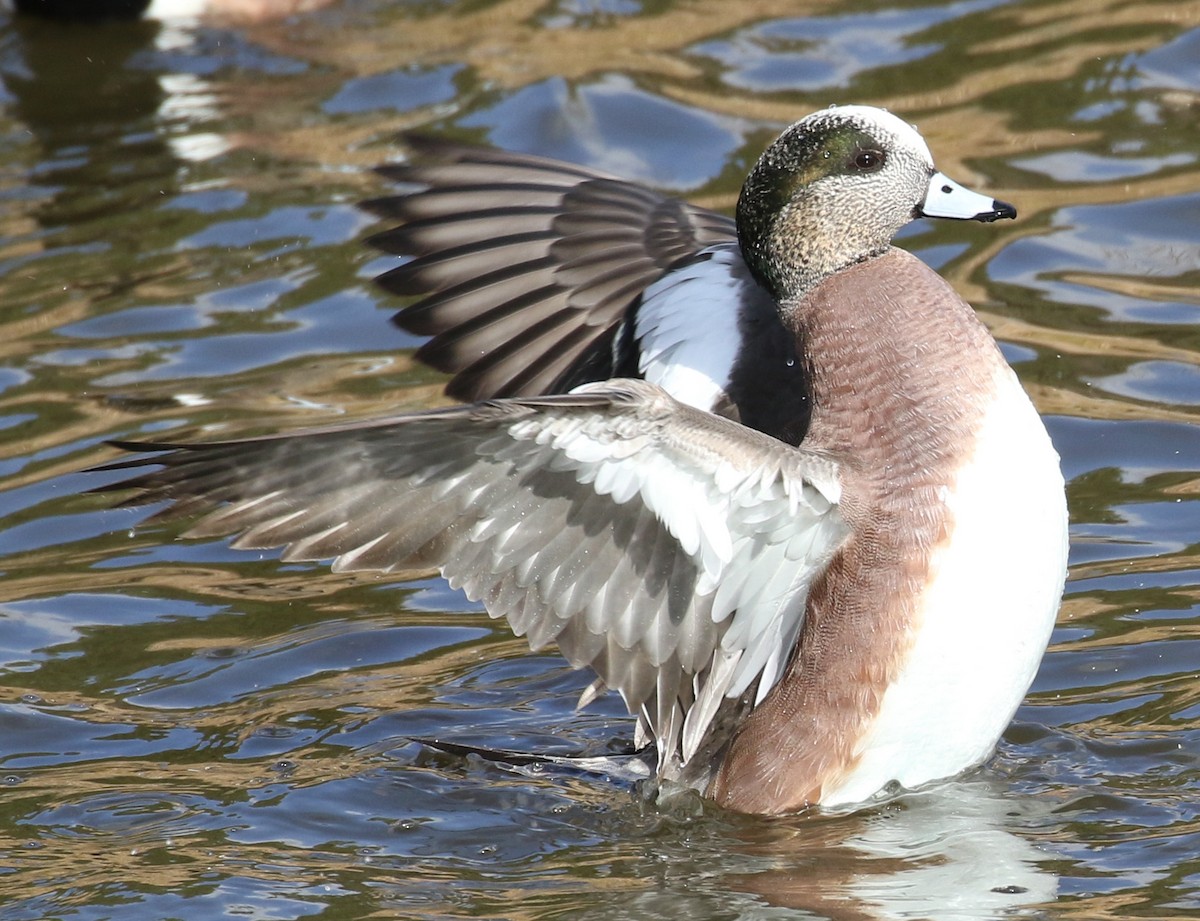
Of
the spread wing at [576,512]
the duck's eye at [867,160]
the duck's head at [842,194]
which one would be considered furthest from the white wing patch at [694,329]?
the spread wing at [576,512]

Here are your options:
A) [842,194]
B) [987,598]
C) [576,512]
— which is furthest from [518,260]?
[987,598]

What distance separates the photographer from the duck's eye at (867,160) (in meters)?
4.73

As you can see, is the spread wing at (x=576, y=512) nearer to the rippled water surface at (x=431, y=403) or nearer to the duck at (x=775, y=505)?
the duck at (x=775, y=505)

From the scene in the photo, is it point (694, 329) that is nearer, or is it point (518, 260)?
point (694, 329)

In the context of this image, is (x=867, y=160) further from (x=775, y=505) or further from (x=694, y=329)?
(x=775, y=505)

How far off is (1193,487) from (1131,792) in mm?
1738

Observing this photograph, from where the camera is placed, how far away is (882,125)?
4.76 metres

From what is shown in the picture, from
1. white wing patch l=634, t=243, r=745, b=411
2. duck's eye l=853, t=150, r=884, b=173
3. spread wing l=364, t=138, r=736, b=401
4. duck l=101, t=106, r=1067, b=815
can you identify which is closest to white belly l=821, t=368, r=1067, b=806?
duck l=101, t=106, r=1067, b=815

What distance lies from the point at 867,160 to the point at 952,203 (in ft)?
0.78

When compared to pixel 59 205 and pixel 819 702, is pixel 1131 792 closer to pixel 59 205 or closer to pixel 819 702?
pixel 819 702

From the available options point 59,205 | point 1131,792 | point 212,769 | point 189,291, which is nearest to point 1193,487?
point 1131,792

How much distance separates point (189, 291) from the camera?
780 centimetres

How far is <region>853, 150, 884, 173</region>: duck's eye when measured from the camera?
4.73 m

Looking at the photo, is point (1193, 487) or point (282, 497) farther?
point (1193, 487)
